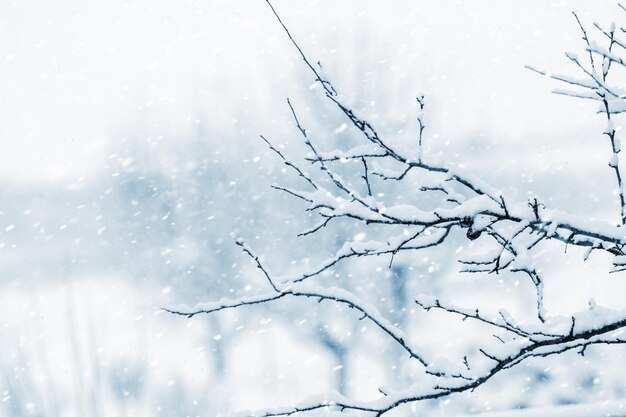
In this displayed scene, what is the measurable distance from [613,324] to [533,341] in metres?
0.34

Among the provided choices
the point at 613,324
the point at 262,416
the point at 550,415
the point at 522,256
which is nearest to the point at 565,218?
the point at 522,256

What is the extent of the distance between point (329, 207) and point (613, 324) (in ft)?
4.39

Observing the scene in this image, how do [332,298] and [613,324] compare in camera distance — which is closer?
[613,324]

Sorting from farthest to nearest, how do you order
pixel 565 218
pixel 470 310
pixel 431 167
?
pixel 470 310, pixel 431 167, pixel 565 218

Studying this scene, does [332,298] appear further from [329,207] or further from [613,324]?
[613,324]

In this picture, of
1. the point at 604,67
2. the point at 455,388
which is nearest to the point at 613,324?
the point at 455,388

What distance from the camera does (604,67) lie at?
2729 millimetres

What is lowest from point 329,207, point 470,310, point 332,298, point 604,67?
point 470,310

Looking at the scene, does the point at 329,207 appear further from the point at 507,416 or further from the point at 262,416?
the point at 507,416

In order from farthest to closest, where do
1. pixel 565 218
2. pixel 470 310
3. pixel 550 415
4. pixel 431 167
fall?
pixel 550 415 < pixel 470 310 < pixel 431 167 < pixel 565 218

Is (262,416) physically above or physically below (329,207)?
below

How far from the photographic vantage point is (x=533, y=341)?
2496mm

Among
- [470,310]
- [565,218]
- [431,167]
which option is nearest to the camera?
[565,218]

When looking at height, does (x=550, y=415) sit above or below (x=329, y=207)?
below
